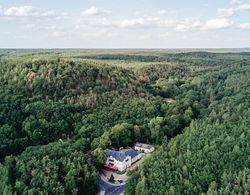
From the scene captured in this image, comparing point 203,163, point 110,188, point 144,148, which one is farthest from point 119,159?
point 203,163

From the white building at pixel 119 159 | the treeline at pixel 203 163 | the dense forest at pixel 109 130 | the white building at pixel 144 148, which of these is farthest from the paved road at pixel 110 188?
the white building at pixel 144 148


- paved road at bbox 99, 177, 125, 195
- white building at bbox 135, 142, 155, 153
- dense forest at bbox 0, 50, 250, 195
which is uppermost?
dense forest at bbox 0, 50, 250, 195

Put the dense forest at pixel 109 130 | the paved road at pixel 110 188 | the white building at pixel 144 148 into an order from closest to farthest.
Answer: the dense forest at pixel 109 130 < the paved road at pixel 110 188 < the white building at pixel 144 148

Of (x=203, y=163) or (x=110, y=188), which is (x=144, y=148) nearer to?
(x=110, y=188)

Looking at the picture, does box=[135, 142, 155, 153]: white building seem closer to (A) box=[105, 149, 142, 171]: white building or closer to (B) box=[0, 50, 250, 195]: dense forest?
(B) box=[0, 50, 250, 195]: dense forest

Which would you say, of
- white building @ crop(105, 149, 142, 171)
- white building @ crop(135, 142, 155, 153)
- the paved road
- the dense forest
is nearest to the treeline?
the dense forest

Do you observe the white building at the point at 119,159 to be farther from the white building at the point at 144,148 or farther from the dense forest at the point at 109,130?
the white building at the point at 144,148

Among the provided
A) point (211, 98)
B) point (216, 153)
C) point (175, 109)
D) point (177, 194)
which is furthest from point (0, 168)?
point (211, 98)
